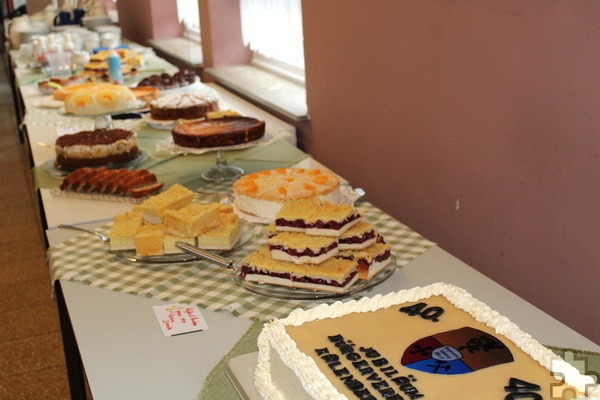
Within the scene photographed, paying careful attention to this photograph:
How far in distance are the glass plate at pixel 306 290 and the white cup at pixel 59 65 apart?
271 cm

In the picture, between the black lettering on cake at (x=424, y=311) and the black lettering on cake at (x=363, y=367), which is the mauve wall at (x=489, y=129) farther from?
the black lettering on cake at (x=363, y=367)

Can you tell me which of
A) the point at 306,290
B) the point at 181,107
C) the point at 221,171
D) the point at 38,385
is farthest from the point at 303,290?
the point at 181,107

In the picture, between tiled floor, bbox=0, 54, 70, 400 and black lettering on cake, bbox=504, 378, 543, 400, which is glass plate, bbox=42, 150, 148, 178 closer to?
tiled floor, bbox=0, 54, 70, 400

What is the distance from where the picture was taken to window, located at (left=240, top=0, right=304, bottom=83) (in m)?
3.39

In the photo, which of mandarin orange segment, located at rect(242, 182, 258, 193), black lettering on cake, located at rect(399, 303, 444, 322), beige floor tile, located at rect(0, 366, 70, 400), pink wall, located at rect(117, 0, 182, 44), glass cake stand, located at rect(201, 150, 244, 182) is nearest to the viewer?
black lettering on cake, located at rect(399, 303, 444, 322)

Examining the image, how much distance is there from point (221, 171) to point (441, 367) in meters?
1.43

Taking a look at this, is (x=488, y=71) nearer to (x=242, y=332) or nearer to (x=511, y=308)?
(x=511, y=308)

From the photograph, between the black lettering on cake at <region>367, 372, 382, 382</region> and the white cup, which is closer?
the black lettering on cake at <region>367, 372, 382, 382</region>

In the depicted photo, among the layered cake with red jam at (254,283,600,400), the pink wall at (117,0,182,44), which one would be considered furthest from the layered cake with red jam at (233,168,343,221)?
the pink wall at (117,0,182,44)

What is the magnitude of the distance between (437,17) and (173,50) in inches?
117

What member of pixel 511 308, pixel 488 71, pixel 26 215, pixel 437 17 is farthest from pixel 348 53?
pixel 26 215

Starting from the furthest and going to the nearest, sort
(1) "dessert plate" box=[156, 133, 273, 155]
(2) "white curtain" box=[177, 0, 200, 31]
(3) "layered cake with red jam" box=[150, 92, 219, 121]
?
(2) "white curtain" box=[177, 0, 200, 31]
(3) "layered cake with red jam" box=[150, 92, 219, 121]
(1) "dessert plate" box=[156, 133, 273, 155]

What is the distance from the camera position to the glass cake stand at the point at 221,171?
220 centimetres

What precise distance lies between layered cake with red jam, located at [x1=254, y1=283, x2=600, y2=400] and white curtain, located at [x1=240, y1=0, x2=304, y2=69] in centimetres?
236
